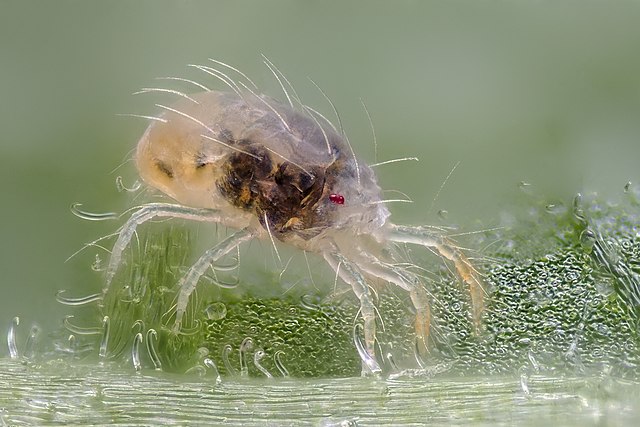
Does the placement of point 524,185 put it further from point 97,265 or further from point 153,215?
point 97,265

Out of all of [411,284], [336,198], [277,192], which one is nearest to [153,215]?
[277,192]

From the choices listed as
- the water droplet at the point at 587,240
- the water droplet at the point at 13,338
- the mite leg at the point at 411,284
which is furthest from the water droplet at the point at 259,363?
the water droplet at the point at 587,240

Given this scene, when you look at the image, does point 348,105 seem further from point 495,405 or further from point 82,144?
point 495,405

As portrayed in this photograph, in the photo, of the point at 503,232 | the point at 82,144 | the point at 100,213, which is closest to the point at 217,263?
the point at 100,213

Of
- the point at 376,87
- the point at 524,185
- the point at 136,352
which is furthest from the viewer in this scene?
the point at 376,87

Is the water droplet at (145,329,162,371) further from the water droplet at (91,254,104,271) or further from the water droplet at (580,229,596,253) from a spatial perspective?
the water droplet at (580,229,596,253)

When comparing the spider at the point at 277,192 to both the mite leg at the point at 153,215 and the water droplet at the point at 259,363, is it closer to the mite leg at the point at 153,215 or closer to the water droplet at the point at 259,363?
the mite leg at the point at 153,215
